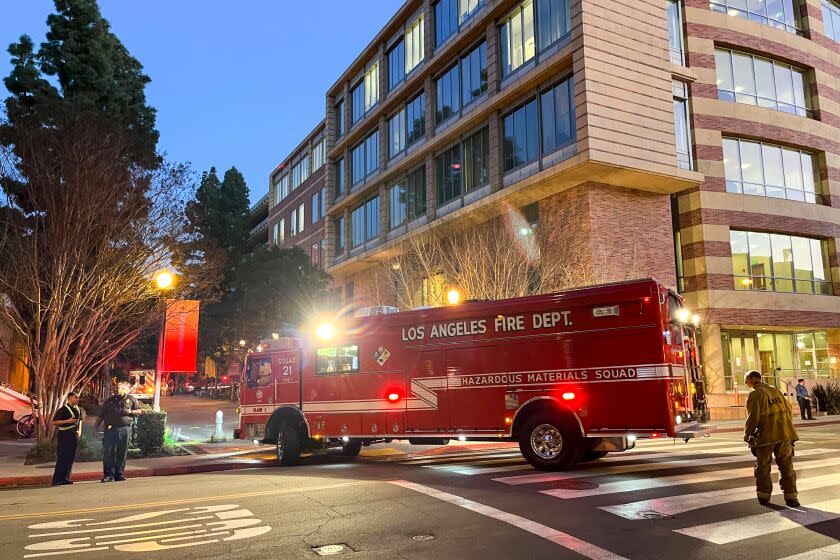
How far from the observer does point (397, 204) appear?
38281 millimetres

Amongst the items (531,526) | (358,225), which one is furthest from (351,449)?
(358,225)

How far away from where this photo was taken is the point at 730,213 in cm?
3005

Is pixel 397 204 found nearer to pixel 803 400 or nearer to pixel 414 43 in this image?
pixel 414 43

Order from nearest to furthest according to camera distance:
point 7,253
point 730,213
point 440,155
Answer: point 7,253 → point 730,213 → point 440,155

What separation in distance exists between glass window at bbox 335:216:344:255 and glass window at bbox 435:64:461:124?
14013 mm

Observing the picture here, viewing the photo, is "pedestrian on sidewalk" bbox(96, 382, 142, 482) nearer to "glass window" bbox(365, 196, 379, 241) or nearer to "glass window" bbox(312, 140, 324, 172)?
"glass window" bbox(365, 196, 379, 241)

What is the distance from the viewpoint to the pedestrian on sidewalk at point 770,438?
7695 millimetres

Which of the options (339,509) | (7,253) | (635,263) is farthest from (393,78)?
(339,509)

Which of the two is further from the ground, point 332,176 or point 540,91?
point 332,176

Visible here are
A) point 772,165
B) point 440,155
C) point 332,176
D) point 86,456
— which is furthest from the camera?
point 332,176

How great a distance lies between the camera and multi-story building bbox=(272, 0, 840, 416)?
1013 inches

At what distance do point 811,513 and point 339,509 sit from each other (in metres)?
5.53

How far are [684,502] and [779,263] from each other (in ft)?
91.0

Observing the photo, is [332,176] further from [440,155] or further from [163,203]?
[163,203]
